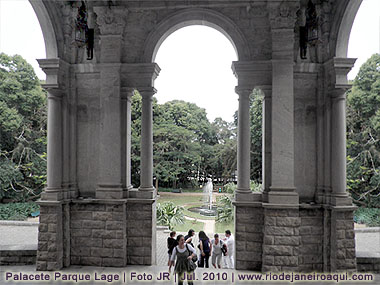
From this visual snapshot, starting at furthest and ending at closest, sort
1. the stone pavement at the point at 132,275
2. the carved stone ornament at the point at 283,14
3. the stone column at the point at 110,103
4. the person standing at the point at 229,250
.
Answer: the person standing at the point at 229,250 → the stone column at the point at 110,103 → the carved stone ornament at the point at 283,14 → the stone pavement at the point at 132,275

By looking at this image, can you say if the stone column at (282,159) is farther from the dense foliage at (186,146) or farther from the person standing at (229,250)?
the dense foliage at (186,146)

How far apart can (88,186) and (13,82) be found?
1498 cm

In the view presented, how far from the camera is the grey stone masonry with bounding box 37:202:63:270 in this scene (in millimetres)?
6637

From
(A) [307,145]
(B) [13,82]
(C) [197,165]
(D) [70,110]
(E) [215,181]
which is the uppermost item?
(B) [13,82]

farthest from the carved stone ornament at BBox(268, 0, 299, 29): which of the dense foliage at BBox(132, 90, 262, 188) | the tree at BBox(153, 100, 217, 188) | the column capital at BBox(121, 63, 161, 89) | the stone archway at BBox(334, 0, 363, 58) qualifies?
the tree at BBox(153, 100, 217, 188)

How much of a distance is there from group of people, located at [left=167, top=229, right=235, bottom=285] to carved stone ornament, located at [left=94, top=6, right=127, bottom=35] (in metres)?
5.55

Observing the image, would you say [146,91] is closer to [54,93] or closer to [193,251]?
[54,93]

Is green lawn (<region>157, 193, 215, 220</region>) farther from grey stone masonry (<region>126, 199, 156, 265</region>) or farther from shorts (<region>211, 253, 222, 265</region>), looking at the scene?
grey stone masonry (<region>126, 199, 156, 265</region>)

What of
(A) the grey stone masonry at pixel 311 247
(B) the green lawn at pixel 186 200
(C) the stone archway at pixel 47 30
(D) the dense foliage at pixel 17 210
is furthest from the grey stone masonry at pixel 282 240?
(D) the dense foliage at pixel 17 210

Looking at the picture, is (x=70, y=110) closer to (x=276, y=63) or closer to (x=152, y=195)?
(x=152, y=195)

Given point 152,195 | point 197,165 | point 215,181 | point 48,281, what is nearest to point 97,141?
point 152,195

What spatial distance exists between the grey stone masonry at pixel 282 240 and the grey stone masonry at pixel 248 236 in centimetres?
30

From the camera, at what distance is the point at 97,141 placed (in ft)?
23.8

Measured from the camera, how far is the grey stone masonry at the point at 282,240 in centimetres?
623
